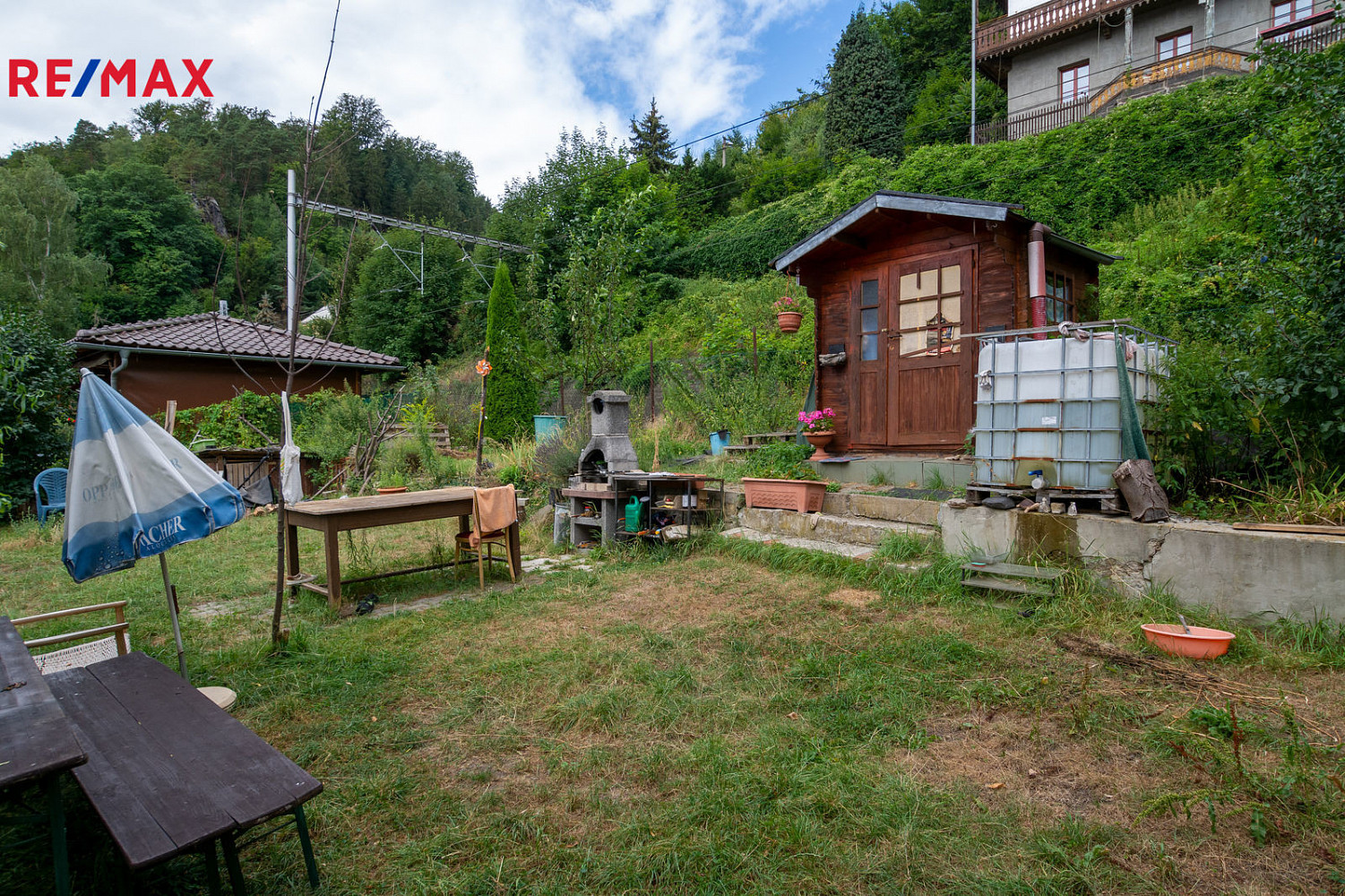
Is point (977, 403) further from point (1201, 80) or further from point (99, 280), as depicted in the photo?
point (99, 280)

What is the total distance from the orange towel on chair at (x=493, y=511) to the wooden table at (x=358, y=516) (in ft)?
0.53

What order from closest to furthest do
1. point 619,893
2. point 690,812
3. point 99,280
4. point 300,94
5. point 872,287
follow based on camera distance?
point 619,893 → point 690,812 → point 300,94 → point 872,287 → point 99,280

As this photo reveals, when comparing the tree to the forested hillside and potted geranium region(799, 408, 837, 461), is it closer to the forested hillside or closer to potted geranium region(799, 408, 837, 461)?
the forested hillside

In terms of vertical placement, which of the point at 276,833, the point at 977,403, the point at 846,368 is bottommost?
the point at 276,833

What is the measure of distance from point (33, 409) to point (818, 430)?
10978 mm

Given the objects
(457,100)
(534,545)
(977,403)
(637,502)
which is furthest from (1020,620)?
(457,100)

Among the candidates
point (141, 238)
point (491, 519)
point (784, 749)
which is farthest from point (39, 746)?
point (141, 238)

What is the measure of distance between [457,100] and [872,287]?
192 inches

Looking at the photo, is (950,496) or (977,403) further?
(950,496)

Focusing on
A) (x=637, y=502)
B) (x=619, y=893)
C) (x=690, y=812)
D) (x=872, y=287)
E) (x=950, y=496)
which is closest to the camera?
(x=619, y=893)

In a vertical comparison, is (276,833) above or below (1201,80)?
below

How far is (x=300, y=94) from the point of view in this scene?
3.69 metres

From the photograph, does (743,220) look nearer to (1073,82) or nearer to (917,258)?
(1073,82)

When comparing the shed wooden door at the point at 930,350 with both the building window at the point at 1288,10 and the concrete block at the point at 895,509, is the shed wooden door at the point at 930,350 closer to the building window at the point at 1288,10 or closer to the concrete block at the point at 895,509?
the concrete block at the point at 895,509
